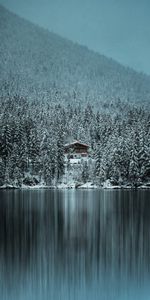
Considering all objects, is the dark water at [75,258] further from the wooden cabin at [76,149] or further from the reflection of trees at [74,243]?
the wooden cabin at [76,149]

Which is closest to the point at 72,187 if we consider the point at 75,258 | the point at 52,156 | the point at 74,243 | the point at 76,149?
the point at 52,156

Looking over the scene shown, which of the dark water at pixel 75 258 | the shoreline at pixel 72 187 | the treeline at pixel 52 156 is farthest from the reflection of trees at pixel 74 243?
the shoreline at pixel 72 187

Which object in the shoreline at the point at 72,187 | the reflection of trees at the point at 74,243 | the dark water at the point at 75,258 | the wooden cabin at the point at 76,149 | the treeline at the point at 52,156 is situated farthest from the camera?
the wooden cabin at the point at 76,149

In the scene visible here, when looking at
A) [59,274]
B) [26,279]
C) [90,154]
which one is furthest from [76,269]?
[90,154]

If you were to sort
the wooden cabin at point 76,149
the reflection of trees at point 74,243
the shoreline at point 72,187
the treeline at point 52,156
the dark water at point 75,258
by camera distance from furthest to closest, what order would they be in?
the wooden cabin at point 76,149
the shoreline at point 72,187
the treeline at point 52,156
the reflection of trees at point 74,243
the dark water at point 75,258

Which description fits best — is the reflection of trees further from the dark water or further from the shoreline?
the shoreline

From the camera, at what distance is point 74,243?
98.4ft

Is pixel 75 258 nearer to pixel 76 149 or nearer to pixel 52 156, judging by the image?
pixel 52 156

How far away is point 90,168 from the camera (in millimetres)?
108312

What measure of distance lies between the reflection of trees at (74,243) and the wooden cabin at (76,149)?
81.1 metres

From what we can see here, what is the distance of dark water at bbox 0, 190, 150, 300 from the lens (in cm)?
2016

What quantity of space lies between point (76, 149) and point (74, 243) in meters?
103

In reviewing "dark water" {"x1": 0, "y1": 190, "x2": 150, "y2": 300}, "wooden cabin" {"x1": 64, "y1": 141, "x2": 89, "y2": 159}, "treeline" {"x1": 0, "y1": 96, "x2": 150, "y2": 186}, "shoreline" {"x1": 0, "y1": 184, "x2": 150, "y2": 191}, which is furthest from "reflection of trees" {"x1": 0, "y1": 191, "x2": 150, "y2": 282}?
"wooden cabin" {"x1": 64, "y1": 141, "x2": 89, "y2": 159}

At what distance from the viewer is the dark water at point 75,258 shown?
20.2m
